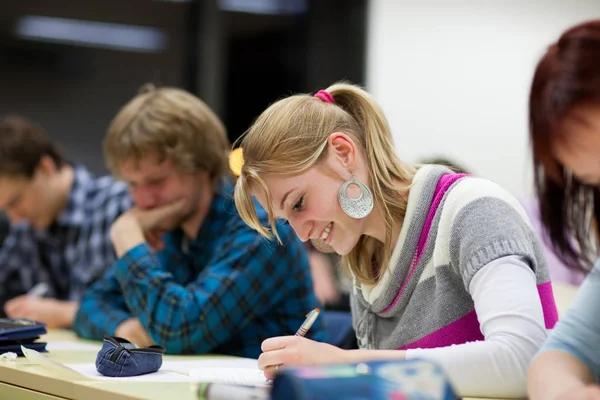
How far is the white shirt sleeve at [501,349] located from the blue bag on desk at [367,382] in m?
0.36

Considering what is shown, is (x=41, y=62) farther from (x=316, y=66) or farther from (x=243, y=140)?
(x=243, y=140)

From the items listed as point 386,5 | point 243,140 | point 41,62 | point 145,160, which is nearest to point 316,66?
point 386,5

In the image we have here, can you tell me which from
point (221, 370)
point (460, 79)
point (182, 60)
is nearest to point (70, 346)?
point (221, 370)

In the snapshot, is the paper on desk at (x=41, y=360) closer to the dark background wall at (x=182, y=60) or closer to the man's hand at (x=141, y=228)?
the man's hand at (x=141, y=228)

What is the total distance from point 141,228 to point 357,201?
94cm

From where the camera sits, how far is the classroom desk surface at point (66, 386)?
1.26 metres

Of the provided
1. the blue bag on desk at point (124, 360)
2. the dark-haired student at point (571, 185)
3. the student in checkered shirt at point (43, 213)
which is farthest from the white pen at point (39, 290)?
the dark-haired student at point (571, 185)

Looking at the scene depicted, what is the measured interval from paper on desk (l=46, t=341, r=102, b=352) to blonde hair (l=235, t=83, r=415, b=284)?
0.70m

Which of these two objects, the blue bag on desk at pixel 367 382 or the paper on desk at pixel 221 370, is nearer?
the blue bag on desk at pixel 367 382

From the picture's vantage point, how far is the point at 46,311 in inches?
103

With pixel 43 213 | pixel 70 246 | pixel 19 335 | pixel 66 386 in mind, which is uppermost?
pixel 66 386

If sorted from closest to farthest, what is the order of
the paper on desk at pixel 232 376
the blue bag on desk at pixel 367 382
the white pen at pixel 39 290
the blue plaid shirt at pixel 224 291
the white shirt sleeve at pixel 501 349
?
the blue bag on desk at pixel 367 382, the white shirt sleeve at pixel 501 349, the paper on desk at pixel 232 376, the blue plaid shirt at pixel 224 291, the white pen at pixel 39 290

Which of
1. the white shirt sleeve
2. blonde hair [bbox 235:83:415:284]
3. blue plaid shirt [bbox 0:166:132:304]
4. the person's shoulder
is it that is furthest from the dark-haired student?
blue plaid shirt [bbox 0:166:132:304]

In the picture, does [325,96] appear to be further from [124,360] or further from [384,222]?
[124,360]
